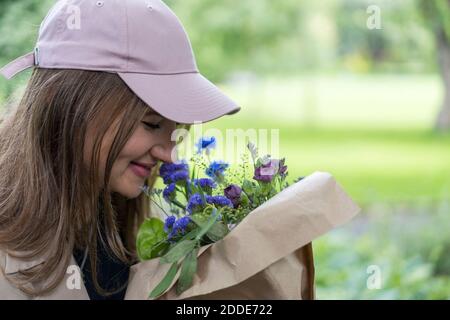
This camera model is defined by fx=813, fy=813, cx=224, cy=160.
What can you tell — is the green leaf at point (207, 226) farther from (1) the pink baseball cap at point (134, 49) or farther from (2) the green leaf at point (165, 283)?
(1) the pink baseball cap at point (134, 49)

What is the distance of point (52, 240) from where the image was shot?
181cm

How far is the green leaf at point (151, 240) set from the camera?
5.49 feet

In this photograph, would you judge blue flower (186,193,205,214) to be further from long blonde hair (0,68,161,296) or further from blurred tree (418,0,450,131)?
blurred tree (418,0,450,131)

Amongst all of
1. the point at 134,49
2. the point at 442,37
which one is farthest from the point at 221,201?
the point at 442,37

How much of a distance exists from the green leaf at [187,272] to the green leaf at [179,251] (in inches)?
0.5

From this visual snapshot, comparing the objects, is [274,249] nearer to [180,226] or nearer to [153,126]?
[180,226]

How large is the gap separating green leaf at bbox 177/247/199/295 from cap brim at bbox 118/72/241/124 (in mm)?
344

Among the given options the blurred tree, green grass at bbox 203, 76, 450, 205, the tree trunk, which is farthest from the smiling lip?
the tree trunk

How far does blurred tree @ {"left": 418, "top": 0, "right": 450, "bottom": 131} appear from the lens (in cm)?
622

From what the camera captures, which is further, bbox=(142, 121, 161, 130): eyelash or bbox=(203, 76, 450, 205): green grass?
bbox=(203, 76, 450, 205): green grass

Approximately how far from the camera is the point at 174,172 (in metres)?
1.77

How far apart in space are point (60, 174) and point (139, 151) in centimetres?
19

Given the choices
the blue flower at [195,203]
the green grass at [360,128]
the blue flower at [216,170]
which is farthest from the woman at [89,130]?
the green grass at [360,128]

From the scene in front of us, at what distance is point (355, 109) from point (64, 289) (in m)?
14.8
